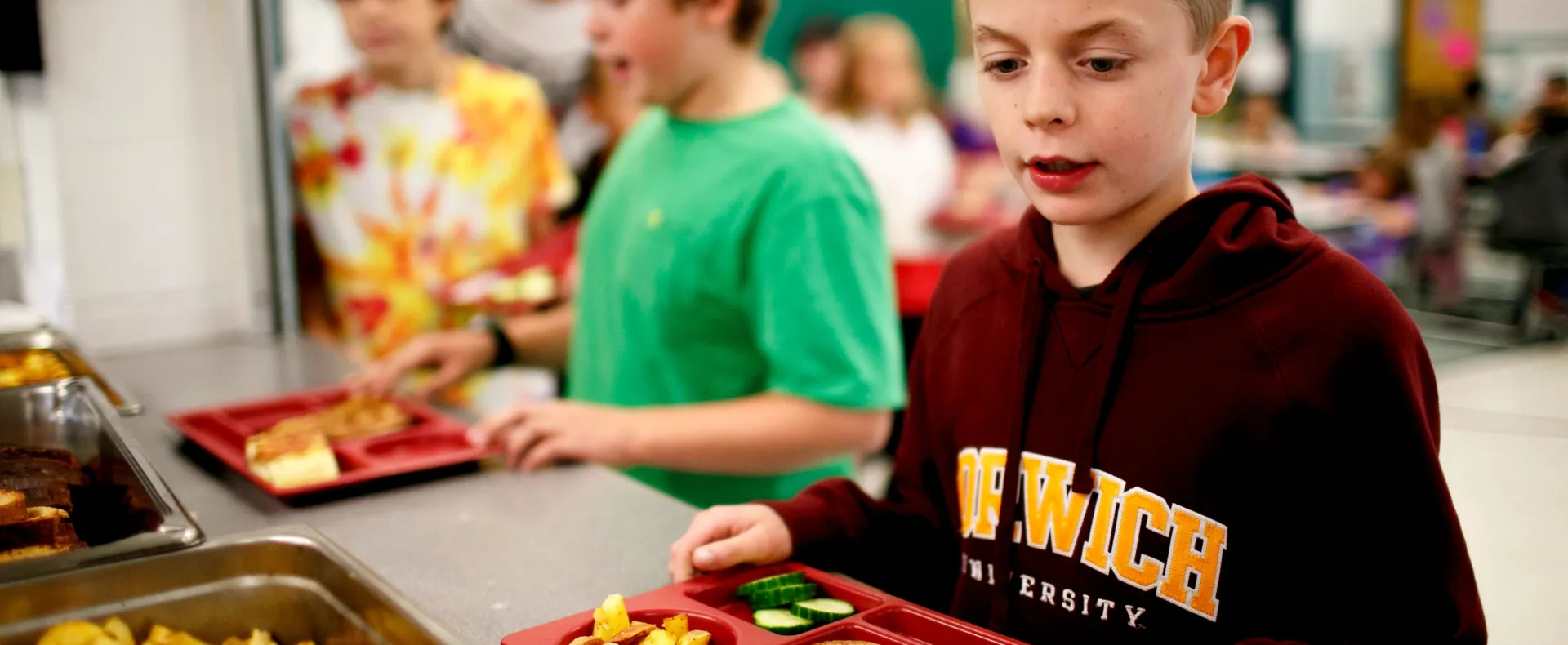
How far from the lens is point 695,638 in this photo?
1.01 meters

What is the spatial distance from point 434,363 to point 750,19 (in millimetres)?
825

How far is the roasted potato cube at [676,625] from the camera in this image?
104 cm

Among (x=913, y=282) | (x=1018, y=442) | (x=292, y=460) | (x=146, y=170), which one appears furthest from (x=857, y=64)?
(x=1018, y=442)

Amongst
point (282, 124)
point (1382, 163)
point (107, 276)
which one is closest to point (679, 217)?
point (282, 124)

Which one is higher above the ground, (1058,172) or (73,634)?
(1058,172)

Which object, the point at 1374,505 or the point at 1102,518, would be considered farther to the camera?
the point at 1102,518

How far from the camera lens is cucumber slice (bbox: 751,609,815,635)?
1.04m

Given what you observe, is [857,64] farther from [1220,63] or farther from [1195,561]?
[1195,561]

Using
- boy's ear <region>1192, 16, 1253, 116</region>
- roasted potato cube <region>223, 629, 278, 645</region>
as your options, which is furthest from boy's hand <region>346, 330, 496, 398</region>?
boy's ear <region>1192, 16, 1253, 116</region>

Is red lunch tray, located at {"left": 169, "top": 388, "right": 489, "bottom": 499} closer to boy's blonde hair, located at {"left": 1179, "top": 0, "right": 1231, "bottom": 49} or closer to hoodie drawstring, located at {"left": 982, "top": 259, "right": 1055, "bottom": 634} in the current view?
hoodie drawstring, located at {"left": 982, "top": 259, "right": 1055, "bottom": 634}

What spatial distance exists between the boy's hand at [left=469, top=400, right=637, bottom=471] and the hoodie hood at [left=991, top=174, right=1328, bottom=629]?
2.29 ft

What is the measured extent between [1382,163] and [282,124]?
745cm

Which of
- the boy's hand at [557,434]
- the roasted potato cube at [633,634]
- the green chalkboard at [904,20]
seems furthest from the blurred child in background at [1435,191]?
the roasted potato cube at [633,634]

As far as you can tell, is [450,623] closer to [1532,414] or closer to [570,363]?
[570,363]
